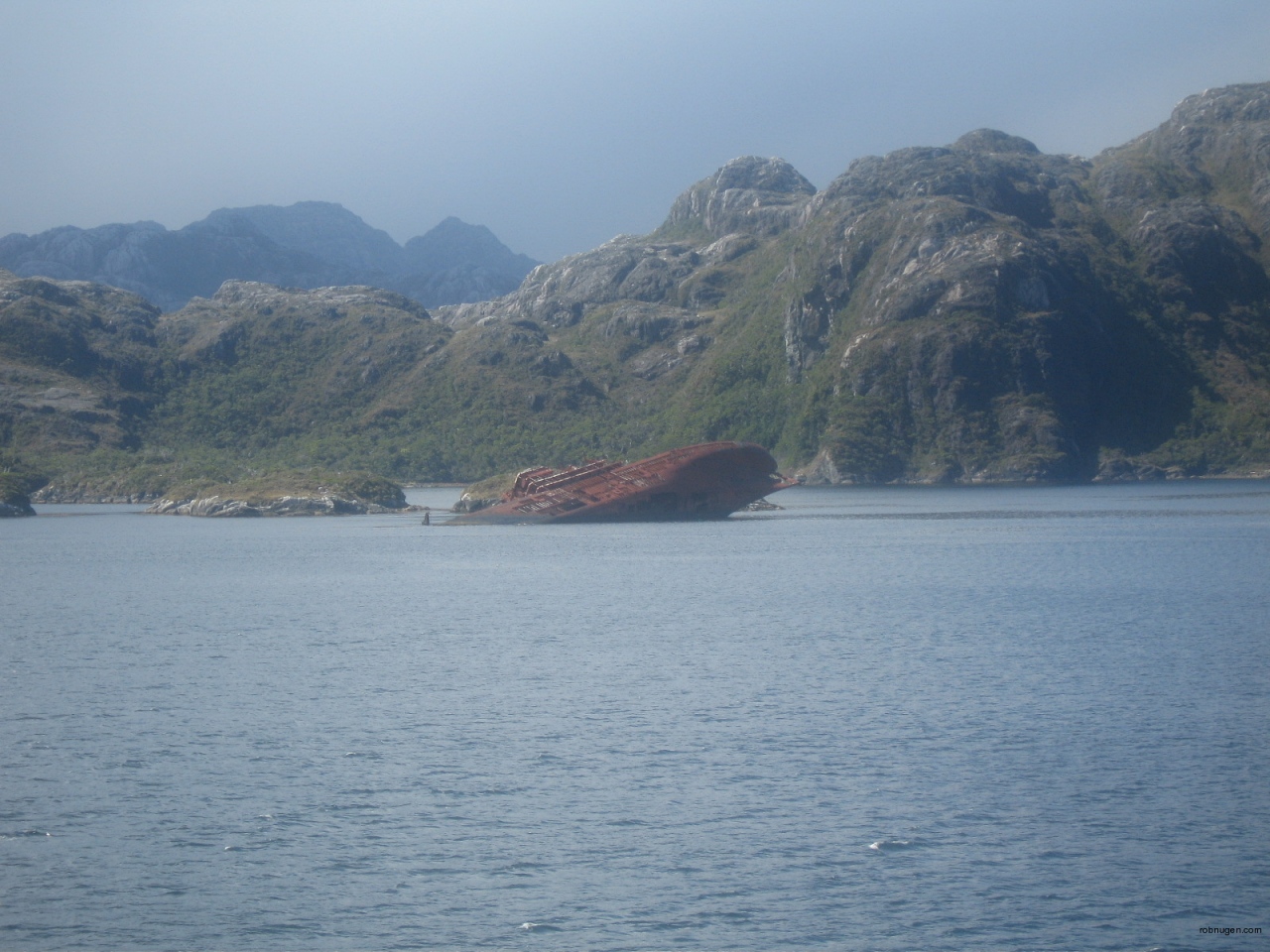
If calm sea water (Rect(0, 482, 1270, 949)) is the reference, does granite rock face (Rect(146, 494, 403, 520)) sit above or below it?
above

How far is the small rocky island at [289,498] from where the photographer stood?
152125mm

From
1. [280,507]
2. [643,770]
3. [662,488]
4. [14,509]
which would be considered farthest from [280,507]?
[643,770]

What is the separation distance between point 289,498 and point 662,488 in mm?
56725

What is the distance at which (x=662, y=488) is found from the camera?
118562mm

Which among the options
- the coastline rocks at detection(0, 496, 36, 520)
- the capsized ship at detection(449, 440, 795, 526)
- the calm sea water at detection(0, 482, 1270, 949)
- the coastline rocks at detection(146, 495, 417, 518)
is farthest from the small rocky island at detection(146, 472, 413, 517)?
the calm sea water at detection(0, 482, 1270, 949)

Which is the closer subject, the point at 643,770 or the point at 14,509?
the point at 643,770

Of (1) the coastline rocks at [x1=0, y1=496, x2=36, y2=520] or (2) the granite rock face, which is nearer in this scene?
(2) the granite rock face

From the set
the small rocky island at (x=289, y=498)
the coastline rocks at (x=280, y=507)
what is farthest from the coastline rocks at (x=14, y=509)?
the coastline rocks at (x=280, y=507)

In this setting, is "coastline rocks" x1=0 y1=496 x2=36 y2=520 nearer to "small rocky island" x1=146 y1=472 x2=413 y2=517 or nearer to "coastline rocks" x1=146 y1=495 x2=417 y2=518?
"small rocky island" x1=146 y1=472 x2=413 y2=517

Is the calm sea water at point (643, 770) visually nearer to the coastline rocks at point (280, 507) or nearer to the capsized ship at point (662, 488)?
the capsized ship at point (662, 488)

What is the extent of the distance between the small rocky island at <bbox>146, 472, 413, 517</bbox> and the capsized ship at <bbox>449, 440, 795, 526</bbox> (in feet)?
125

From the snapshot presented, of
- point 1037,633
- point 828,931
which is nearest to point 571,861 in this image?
point 828,931

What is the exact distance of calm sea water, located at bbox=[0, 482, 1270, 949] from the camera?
60.1 feet

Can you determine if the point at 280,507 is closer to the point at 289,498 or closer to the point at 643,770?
the point at 289,498
